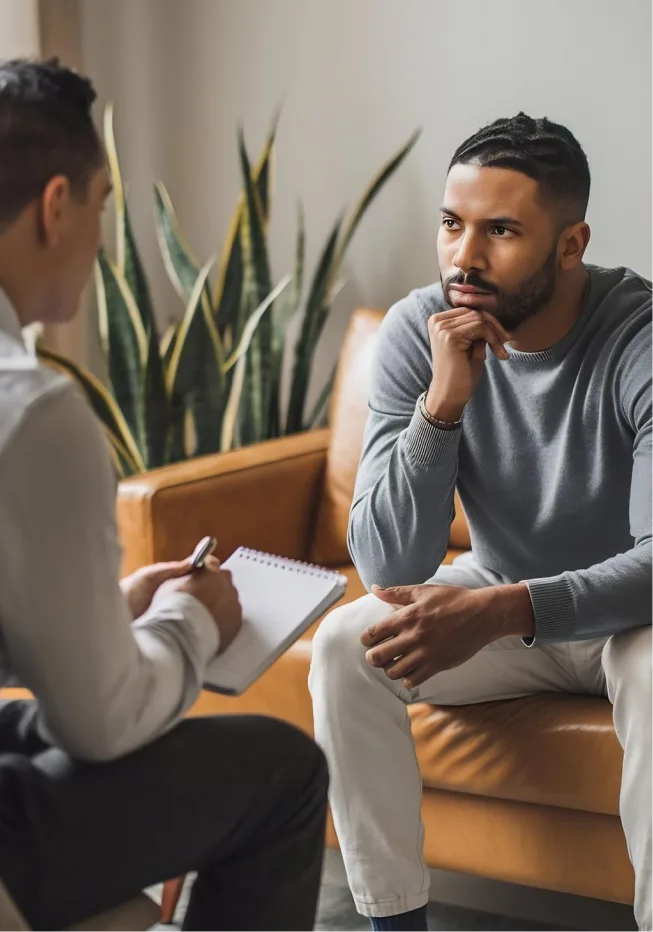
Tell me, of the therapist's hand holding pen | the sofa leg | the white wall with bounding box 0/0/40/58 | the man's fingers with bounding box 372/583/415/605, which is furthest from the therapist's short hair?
the white wall with bounding box 0/0/40/58

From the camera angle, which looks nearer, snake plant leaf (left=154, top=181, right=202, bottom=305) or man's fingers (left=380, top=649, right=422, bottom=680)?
man's fingers (left=380, top=649, right=422, bottom=680)

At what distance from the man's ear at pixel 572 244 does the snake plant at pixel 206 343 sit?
98 centimetres

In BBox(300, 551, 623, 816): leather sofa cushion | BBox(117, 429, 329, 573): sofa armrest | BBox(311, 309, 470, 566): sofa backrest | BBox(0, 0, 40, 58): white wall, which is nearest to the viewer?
BBox(300, 551, 623, 816): leather sofa cushion

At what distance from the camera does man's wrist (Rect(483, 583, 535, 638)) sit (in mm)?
1580

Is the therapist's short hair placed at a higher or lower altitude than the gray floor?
higher

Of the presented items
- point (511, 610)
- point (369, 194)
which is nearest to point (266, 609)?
point (511, 610)

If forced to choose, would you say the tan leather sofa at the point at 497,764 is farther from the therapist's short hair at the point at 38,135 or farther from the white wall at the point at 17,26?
the white wall at the point at 17,26

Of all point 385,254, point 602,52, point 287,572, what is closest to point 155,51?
point 385,254

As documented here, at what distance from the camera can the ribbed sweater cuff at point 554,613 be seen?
1585 millimetres

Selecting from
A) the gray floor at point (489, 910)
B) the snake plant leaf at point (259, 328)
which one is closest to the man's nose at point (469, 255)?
the gray floor at point (489, 910)

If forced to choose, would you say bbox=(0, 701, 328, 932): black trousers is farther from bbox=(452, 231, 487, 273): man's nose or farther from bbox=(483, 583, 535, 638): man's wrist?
bbox=(452, 231, 487, 273): man's nose

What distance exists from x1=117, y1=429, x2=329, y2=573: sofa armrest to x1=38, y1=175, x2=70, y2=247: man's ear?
3.22 feet

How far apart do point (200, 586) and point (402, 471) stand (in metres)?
0.58

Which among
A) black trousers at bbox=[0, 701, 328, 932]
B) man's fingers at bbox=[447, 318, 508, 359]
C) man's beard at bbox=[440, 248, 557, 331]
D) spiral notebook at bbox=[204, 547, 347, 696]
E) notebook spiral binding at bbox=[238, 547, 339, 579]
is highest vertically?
man's beard at bbox=[440, 248, 557, 331]
